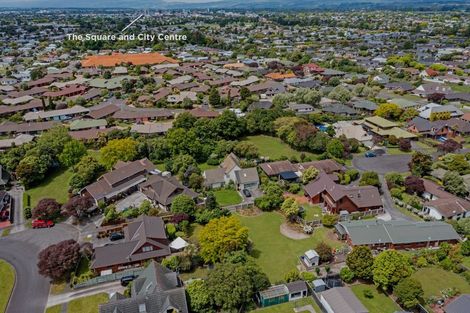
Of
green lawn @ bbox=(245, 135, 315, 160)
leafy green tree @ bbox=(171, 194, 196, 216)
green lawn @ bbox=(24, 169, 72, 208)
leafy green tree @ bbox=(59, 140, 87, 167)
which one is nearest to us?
leafy green tree @ bbox=(171, 194, 196, 216)

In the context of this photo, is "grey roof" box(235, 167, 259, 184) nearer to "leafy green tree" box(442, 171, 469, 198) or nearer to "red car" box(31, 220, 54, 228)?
"red car" box(31, 220, 54, 228)

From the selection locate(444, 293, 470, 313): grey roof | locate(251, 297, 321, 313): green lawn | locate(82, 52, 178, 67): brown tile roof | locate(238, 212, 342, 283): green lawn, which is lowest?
locate(238, 212, 342, 283): green lawn

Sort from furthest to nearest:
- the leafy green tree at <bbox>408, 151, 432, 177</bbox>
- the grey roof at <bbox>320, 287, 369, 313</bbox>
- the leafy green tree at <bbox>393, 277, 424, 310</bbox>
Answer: the leafy green tree at <bbox>408, 151, 432, 177</bbox> < the leafy green tree at <bbox>393, 277, 424, 310</bbox> < the grey roof at <bbox>320, 287, 369, 313</bbox>

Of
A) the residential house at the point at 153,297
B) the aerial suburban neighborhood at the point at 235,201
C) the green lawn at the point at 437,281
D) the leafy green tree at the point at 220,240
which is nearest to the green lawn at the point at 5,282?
the aerial suburban neighborhood at the point at 235,201

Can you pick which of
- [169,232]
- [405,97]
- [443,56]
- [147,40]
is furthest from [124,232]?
[147,40]

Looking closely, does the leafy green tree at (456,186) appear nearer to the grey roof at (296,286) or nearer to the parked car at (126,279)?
the grey roof at (296,286)

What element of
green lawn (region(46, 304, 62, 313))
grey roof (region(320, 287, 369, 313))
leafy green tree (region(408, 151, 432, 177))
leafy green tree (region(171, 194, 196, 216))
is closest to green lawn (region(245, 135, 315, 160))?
leafy green tree (region(408, 151, 432, 177))

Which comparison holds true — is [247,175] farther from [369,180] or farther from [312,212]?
[369,180]

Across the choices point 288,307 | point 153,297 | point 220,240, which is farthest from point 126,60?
point 288,307
